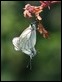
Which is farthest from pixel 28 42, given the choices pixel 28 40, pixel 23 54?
pixel 23 54

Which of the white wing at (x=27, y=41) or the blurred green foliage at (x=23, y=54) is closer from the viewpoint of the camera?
the white wing at (x=27, y=41)

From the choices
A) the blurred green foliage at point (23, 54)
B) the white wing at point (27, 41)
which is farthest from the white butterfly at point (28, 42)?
the blurred green foliage at point (23, 54)

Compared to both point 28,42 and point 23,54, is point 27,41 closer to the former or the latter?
point 28,42

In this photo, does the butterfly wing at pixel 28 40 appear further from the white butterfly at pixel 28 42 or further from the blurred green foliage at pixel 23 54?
the blurred green foliage at pixel 23 54

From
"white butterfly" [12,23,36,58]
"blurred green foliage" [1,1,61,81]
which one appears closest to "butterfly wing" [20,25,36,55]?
"white butterfly" [12,23,36,58]
